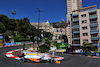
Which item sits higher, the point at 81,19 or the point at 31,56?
the point at 81,19

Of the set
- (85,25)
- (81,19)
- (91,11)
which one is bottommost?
(85,25)

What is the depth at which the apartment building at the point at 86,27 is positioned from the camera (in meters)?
36.6

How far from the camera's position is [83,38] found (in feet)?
126

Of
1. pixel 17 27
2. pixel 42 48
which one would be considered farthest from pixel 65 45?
pixel 17 27

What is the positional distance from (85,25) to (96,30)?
4.86 meters

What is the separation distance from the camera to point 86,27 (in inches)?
1528

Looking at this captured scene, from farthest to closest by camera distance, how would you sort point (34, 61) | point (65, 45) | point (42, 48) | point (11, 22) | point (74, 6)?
point (11, 22), point (74, 6), point (65, 45), point (42, 48), point (34, 61)

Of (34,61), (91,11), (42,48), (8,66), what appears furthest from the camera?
(91,11)

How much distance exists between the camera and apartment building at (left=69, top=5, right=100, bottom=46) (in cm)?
3661

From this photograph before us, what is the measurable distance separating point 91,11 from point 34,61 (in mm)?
34242

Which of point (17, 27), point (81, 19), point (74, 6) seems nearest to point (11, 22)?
point (17, 27)

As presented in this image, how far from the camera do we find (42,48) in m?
20.5

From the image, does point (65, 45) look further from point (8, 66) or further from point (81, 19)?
point (8, 66)

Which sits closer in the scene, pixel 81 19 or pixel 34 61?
pixel 34 61
